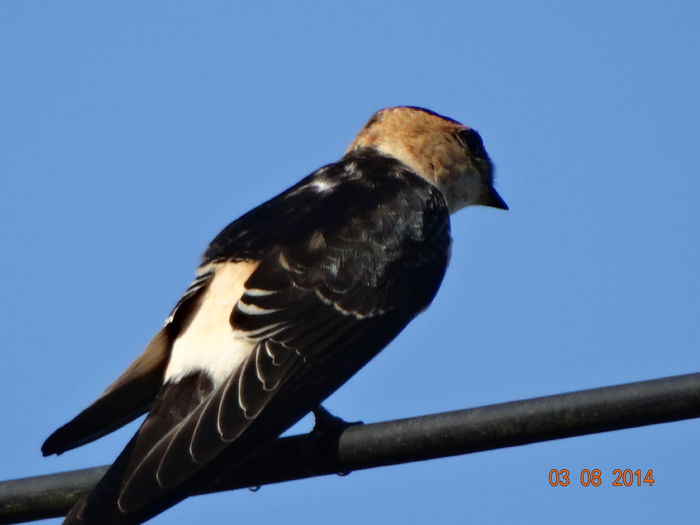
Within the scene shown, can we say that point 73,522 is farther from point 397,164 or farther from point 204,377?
point 397,164

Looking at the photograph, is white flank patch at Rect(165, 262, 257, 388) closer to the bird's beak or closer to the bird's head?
the bird's head

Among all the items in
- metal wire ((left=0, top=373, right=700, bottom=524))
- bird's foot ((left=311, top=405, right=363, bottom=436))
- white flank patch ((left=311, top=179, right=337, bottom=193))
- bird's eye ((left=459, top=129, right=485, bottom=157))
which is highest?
bird's eye ((left=459, top=129, right=485, bottom=157))

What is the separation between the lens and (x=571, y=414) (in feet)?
11.0

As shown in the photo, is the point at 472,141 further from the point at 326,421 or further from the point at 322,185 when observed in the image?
the point at 326,421

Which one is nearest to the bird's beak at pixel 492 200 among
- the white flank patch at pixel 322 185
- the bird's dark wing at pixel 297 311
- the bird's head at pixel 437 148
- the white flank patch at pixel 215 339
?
the bird's head at pixel 437 148

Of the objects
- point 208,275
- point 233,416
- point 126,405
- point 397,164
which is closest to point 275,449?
point 233,416

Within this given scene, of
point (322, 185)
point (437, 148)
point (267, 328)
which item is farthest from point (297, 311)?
point (437, 148)

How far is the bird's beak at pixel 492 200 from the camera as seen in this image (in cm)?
753

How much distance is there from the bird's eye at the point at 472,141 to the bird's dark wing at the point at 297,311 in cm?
88

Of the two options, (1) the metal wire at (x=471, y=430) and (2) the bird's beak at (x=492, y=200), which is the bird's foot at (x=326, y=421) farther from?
(2) the bird's beak at (x=492, y=200)

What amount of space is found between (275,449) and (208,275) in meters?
1.09

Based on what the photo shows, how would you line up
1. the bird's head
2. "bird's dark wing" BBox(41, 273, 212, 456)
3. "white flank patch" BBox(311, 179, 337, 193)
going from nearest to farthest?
"bird's dark wing" BBox(41, 273, 212, 456) → "white flank patch" BBox(311, 179, 337, 193) → the bird's head

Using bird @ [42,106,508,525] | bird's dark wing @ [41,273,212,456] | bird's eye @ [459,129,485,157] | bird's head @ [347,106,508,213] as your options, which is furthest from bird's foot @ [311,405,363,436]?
bird's eye @ [459,129,485,157]

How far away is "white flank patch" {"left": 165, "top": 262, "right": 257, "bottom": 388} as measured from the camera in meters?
4.65
